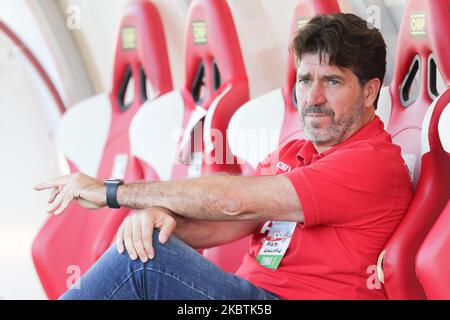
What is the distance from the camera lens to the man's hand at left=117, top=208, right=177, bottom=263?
2018 millimetres

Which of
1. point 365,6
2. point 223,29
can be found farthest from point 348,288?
point 223,29

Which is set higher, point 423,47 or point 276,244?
point 423,47

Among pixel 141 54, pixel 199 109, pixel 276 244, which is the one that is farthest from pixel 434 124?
pixel 141 54

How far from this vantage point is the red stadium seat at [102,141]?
11.5 feet

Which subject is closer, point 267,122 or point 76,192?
point 76,192

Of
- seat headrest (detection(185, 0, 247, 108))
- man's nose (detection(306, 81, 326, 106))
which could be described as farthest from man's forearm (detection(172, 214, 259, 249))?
seat headrest (detection(185, 0, 247, 108))

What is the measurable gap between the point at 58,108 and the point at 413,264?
2590mm

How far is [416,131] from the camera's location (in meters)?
2.42

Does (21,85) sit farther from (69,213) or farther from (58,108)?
(69,213)

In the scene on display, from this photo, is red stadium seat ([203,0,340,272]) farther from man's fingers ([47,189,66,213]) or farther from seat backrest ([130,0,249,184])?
man's fingers ([47,189,66,213])

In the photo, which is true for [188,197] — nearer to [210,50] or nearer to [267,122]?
[267,122]

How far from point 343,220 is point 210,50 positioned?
50.6 inches

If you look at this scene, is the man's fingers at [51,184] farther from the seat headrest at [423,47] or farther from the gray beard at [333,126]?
the seat headrest at [423,47]

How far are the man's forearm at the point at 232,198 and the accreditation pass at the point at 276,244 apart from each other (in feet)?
0.50
